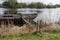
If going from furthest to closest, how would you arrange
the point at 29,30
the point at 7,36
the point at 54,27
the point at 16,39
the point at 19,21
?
the point at 19,21, the point at 54,27, the point at 29,30, the point at 7,36, the point at 16,39

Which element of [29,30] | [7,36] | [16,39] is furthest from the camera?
[29,30]

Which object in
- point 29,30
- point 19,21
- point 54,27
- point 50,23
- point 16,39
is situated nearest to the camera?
point 16,39

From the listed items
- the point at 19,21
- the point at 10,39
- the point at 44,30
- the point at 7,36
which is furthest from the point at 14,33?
the point at 19,21

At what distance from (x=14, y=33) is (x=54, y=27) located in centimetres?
273

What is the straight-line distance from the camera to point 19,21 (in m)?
16.0

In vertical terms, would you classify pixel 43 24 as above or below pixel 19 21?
above

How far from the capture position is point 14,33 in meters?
9.34

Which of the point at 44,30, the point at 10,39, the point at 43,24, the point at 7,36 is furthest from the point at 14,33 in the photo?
the point at 43,24

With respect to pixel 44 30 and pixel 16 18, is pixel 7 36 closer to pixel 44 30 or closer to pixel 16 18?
pixel 44 30

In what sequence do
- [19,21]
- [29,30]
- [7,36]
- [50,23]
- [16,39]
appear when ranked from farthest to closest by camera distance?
[19,21] < [50,23] < [29,30] < [7,36] < [16,39]

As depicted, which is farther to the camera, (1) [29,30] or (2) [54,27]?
(2) [54,27]

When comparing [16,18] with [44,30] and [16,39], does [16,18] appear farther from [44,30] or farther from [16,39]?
[16,39]

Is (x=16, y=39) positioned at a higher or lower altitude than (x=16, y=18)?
higher

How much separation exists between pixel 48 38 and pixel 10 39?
184 cm
